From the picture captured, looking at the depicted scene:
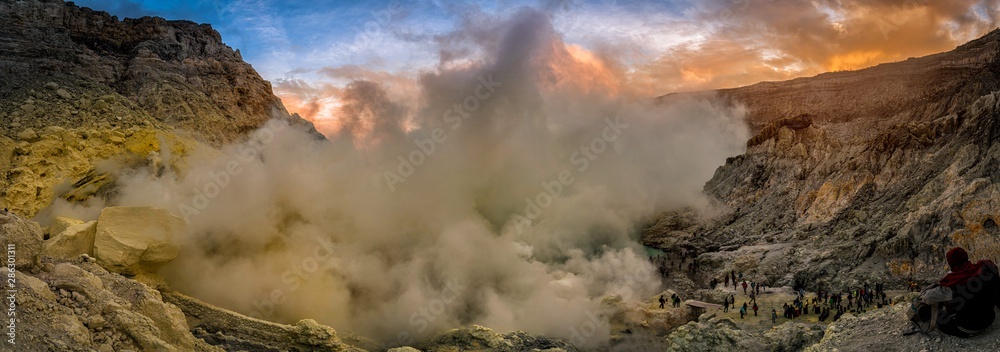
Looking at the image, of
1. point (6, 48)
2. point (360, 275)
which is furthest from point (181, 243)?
point (6, 48)

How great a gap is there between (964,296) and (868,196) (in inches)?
1192

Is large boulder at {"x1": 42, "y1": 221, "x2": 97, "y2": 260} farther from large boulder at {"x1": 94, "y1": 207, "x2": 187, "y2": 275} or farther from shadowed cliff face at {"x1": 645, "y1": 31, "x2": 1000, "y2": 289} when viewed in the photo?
shadowed cliff face at {"x1": 645, "y1": 31, "x2": 1000, "y2": 289}

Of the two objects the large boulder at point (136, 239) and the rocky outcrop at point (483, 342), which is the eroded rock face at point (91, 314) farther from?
the rocky outcrop at point (483, 342)

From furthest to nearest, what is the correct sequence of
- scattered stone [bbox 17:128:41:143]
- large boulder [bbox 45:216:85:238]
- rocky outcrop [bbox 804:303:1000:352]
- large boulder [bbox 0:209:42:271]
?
scattered stone [bbox 17:128:41:143] → large boulder [bbox 45:216:85:238] → large boulder [bbox 0:209:42:271] → rocky outcrop [bbox 804:303:1000:352]

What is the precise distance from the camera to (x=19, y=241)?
8836mm

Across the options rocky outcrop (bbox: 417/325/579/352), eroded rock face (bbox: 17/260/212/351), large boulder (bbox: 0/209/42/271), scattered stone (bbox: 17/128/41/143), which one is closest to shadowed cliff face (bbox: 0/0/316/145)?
scattered stone (bbox: 17/128/41/143)

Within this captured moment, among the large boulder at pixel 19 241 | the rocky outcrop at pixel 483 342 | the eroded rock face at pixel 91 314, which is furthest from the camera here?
the rocky outcrop at pixel 483 342

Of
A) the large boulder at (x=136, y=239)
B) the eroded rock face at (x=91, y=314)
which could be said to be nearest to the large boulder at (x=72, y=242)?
the large boulder at (x=136, y=239)

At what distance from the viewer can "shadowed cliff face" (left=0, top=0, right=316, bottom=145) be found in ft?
67.5

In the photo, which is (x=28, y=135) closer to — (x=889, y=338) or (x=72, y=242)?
(x=72, y=242)

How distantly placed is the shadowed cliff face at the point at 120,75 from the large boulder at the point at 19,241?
42.1 ft

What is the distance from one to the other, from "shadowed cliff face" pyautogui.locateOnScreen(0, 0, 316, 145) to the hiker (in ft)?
87.9

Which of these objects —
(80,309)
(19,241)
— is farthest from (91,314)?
(19,241)

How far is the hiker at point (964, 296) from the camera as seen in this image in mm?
7336
